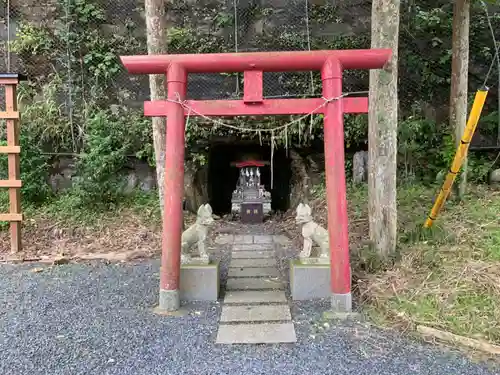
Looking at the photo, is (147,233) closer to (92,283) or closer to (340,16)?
(92,283)

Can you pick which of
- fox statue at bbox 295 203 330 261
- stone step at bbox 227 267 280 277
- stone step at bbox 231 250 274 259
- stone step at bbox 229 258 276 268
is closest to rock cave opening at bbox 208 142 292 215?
stone step at bbox 231 250 274 259

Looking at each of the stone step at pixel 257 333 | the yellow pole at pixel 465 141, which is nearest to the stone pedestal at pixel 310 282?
the stone step at pixel 257 333

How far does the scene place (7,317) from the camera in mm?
3156

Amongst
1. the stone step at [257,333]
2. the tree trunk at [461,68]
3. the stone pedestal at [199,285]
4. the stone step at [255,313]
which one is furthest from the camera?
the tree trunk at [461,68]

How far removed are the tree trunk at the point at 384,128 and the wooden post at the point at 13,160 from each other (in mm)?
4237

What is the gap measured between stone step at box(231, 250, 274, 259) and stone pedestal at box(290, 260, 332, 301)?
121 centimetres

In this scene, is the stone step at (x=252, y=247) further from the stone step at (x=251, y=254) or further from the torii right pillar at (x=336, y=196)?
the torii right pillar at (x=336, y=196)

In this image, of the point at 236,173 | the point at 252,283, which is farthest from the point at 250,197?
the point at 252,283

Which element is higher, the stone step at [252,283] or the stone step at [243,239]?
the stone step at [243,239]

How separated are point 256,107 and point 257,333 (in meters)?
1.86

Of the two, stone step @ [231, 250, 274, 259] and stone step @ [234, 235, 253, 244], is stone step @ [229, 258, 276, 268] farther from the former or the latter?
stone step @ [234, 235, 253, 244]

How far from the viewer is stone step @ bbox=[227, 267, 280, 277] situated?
4102 mm

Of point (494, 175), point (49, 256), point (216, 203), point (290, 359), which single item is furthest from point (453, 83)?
point (49, 256)

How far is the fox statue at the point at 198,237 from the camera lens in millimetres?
3633
